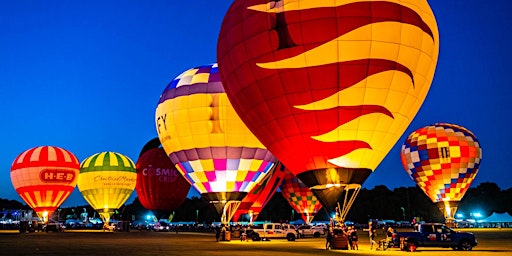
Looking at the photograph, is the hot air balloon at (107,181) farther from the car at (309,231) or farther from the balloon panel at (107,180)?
the car at (309,231)

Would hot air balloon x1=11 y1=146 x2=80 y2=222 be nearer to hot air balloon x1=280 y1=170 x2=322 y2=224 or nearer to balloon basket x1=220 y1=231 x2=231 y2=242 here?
hot air balloon x1=280 y1=170 x2=322 y2=224

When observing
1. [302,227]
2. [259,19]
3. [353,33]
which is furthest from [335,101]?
[302,227]

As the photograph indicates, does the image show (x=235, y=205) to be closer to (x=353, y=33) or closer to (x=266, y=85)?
(x=266, y=85)

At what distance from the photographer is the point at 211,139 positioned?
27312 mm

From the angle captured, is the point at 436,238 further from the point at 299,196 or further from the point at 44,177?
the point at 44,177

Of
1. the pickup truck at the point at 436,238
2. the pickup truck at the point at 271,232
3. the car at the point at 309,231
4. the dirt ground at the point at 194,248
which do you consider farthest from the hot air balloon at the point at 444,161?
the pickup truck at the point at 436,238

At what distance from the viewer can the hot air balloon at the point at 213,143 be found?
89.8ft

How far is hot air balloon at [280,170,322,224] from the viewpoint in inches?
1793

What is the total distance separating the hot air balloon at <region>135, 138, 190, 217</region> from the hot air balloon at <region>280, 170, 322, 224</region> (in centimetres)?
961

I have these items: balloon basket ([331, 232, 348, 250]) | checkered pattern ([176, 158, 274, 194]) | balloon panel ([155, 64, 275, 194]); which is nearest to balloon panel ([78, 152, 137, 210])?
balloon panel ([155, 64, 275, 194])

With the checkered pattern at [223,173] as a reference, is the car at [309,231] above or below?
below

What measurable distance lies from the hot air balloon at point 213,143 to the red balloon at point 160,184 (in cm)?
1957

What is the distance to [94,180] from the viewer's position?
1877 inches

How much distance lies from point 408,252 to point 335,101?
6.06 meters
